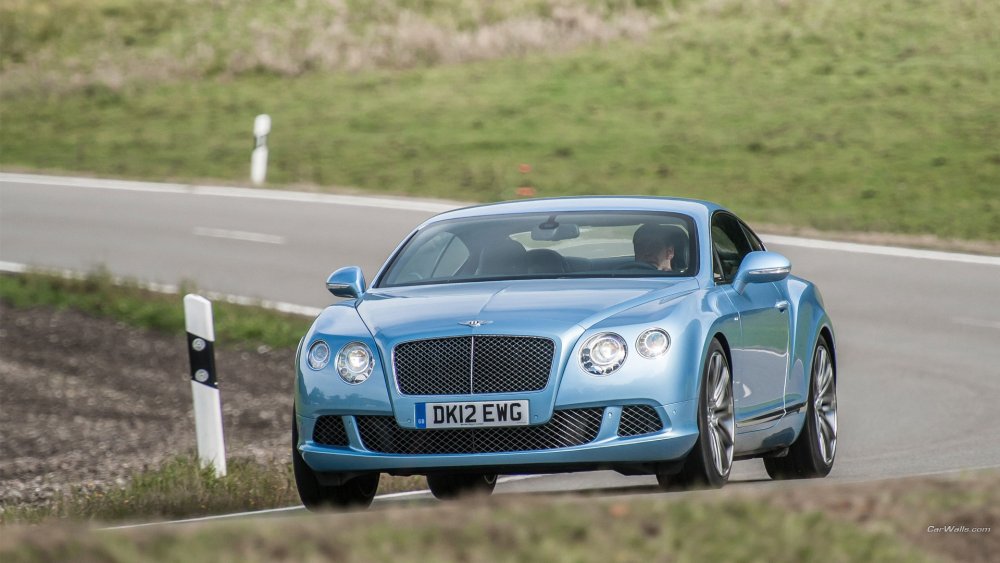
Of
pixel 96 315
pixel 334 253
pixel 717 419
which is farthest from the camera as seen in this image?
pixel 334 253

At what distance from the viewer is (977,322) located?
17.1m

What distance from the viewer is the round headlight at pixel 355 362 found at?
24.6ft

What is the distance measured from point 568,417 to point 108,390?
904 centimetres

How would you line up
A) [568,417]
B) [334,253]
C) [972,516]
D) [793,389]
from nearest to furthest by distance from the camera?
1. [972,516]
2. [568,417]
3. [793,389]
4. [334,253]

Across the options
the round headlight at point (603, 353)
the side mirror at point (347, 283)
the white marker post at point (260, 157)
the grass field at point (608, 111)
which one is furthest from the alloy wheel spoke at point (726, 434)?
the white marker post at point (260, 157)

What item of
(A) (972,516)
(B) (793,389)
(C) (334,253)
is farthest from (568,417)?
(C) (334,253)

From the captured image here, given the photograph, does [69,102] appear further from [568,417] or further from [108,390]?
[568,417]

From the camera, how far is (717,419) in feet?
25.6

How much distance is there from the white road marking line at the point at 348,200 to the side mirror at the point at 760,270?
1270 centimetres

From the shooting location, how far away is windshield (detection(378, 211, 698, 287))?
852cm

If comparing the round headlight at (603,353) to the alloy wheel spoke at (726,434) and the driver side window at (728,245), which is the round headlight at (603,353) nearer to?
the alloy wheel spoke at (726,434)

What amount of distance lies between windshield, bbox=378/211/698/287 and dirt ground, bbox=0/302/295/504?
333 centimetres

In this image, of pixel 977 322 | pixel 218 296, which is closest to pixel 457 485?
pixel 977 322

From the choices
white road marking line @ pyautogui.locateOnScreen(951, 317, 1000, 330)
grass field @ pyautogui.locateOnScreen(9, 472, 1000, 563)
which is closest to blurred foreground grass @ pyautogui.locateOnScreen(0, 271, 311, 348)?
white road marking line @ pyautogui.locateOnScreen(951, 317, 1000, 330)
